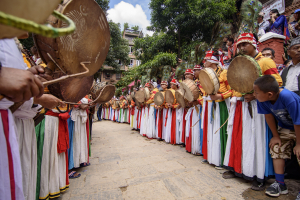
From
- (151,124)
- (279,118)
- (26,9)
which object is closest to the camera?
(26,9)

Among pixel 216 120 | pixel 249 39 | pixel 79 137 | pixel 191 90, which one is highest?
pixel 249 39

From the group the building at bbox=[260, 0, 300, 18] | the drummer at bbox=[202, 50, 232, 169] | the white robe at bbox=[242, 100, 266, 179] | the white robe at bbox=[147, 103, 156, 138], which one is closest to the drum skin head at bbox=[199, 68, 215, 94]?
the drummer at bbox=[202, 50, 232, 169]

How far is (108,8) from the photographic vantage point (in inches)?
550

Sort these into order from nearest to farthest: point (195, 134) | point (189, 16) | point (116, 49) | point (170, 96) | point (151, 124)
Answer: point (195, 134)
point (170, 96)
point (151, 124)
point (189, 16)
point (116, 49)

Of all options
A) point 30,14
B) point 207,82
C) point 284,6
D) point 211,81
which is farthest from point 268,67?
point 284,6

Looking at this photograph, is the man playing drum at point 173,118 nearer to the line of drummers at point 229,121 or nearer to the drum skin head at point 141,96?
the line of drummers at point 229,121

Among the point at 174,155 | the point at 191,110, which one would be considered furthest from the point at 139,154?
the point at 191,110

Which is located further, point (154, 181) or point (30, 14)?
point (154, 181)

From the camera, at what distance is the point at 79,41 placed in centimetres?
100

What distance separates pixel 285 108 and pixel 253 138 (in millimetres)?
645

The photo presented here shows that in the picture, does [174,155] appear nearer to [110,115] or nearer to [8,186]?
[8,186]

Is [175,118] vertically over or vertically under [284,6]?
under

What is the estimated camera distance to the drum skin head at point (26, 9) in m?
0.41

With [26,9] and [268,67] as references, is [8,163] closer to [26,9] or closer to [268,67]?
[26,9]
